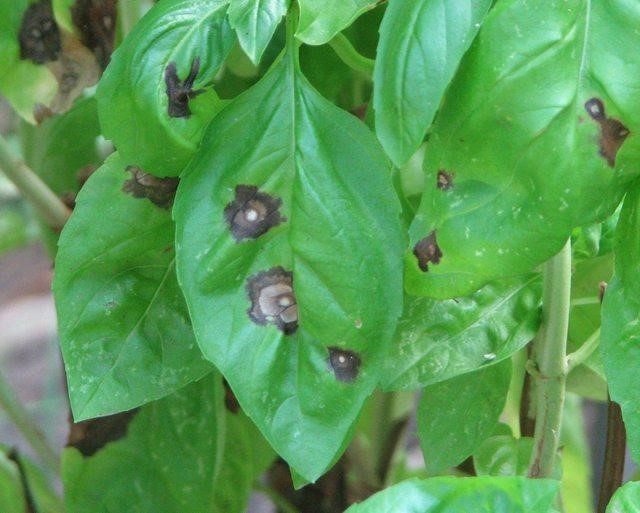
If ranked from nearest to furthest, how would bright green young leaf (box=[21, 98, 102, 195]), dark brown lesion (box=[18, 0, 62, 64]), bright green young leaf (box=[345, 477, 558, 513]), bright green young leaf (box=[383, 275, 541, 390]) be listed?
bright green young leaf (box=[345, 477, 558, 513]) → bright green young leaf (box=[383, 275, 541, 390]) → dark brown lesion (box=[18, 0, 62, 64]) → bright green young leaf (box=[21, 98, 102, 195])

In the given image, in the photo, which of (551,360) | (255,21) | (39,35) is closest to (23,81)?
(39,35)

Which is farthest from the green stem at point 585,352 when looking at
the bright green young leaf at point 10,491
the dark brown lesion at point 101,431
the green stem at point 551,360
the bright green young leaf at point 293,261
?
the bright green young leaf at point 10,491

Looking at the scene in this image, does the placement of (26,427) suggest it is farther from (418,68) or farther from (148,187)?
(418,68)

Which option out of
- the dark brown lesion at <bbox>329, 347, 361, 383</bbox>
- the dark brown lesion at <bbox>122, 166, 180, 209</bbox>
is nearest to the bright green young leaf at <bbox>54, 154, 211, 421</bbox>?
the dark brown lesion at <bbox>122, 166, 180, 209</bbox>

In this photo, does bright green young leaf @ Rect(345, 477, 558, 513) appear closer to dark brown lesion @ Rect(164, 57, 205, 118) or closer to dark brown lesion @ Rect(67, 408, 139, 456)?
dark brown lesion @ Rect(164, 57, 205, 118)

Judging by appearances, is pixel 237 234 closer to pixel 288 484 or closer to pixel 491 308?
pixel 491 308

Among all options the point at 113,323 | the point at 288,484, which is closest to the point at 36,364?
the point at 288,484
